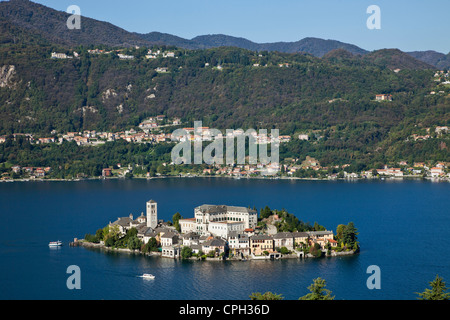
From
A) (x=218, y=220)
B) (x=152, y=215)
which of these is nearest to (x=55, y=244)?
(x=152, y=215)

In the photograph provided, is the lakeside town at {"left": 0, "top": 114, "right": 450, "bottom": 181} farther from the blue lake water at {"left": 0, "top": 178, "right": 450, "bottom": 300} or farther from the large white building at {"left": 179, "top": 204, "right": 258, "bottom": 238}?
the large white building at {"left": 179, "top": 204, "right": 258, "bottom": 238}

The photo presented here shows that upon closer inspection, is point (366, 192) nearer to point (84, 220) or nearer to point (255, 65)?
point (84, 220)

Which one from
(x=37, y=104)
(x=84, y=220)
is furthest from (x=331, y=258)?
(x=37, y=104)

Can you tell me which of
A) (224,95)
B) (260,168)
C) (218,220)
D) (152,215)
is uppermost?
(224,95)

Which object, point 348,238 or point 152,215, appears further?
point 152,215

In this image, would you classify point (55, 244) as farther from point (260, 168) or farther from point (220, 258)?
point (260, 168)

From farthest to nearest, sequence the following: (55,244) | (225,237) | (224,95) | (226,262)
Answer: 1. (224,95)
2. (55,244)
3. (225,237)
4. (226,262)

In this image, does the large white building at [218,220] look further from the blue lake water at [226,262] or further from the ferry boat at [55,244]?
the ferry boat at [55,244]
